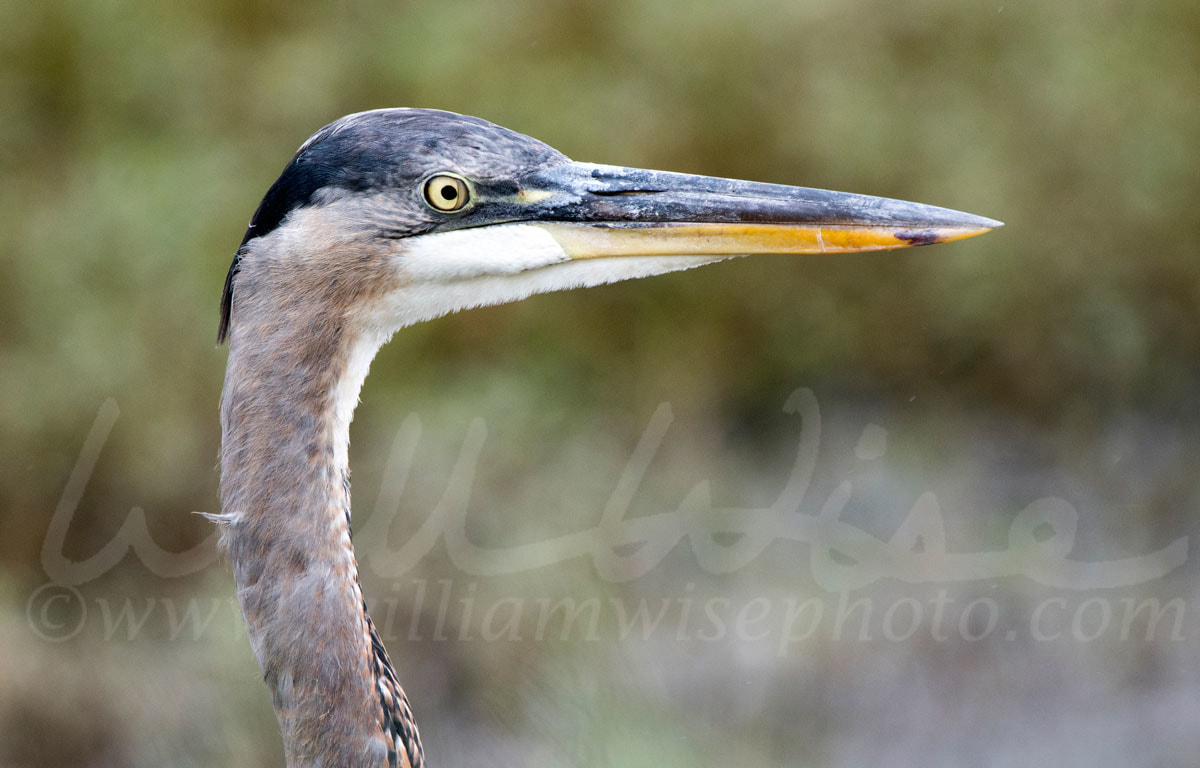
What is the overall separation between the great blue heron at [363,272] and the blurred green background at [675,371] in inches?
75.3

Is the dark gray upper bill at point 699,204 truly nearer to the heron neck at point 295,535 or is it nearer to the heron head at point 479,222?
the heron head at point 479,222

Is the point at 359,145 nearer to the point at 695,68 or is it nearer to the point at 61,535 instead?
the point at 61,535

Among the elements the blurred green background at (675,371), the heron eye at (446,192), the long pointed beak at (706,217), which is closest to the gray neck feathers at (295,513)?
the heron eye at (446,192)

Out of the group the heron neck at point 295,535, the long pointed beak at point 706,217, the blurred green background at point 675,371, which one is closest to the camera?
the heron neck at point 295,535

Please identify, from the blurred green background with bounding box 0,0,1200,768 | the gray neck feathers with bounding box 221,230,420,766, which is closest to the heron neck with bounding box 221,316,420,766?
the gray neck feathers with bounding box 221,230,420,766

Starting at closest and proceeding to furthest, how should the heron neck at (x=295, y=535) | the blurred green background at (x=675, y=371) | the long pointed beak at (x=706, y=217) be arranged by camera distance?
the heron neck at (x=295, y=535) → the long pointed beak at (x=706, y=217) → the blurred green background at (x=675, y=371)

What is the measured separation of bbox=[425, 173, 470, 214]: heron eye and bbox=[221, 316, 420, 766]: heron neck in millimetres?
286

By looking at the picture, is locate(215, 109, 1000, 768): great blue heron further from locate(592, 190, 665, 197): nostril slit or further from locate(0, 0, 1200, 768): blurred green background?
locate(0, 0, 1200, 768): blurred green background

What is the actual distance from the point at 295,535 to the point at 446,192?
2.07 ft

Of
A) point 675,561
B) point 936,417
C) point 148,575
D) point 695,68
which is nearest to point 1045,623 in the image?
point 936,417

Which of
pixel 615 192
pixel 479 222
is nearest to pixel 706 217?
pixel 615 192

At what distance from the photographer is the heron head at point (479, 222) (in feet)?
6.61

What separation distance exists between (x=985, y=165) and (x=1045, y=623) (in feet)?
6.17

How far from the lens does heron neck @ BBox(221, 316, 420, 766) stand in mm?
1957
